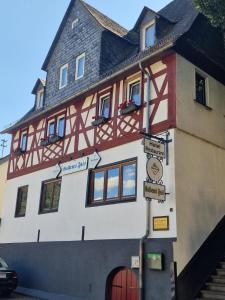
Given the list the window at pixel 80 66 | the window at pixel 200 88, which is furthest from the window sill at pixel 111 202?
the window at pixel 80 66

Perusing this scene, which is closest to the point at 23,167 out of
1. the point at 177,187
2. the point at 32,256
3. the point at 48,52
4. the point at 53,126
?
the point at 53,126

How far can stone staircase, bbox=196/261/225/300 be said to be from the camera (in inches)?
372

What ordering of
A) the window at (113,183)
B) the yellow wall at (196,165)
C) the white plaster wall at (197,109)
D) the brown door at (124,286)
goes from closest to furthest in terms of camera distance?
the yellow wall at (196,165) → the brown door at (124,286) → the white plaster wall at (197,109) → the window at (113,183)

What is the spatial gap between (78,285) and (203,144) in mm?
6113

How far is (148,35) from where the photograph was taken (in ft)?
45.5

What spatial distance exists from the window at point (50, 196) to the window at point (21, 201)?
157cm

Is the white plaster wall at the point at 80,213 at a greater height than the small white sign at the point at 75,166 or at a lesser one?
lesser

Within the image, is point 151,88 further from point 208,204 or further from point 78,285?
point 78,285

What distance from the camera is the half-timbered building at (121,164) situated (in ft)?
34.4

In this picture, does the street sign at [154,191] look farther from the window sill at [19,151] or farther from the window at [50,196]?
the window sill at [19,151]

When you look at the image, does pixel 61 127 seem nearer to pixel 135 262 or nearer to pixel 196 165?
pixel 196 165

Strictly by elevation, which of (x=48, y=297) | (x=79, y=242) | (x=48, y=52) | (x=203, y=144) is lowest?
(x=48, y=297)

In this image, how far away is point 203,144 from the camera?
11.8 meters

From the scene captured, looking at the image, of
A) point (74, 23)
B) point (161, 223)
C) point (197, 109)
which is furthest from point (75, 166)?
point (74, 23)
